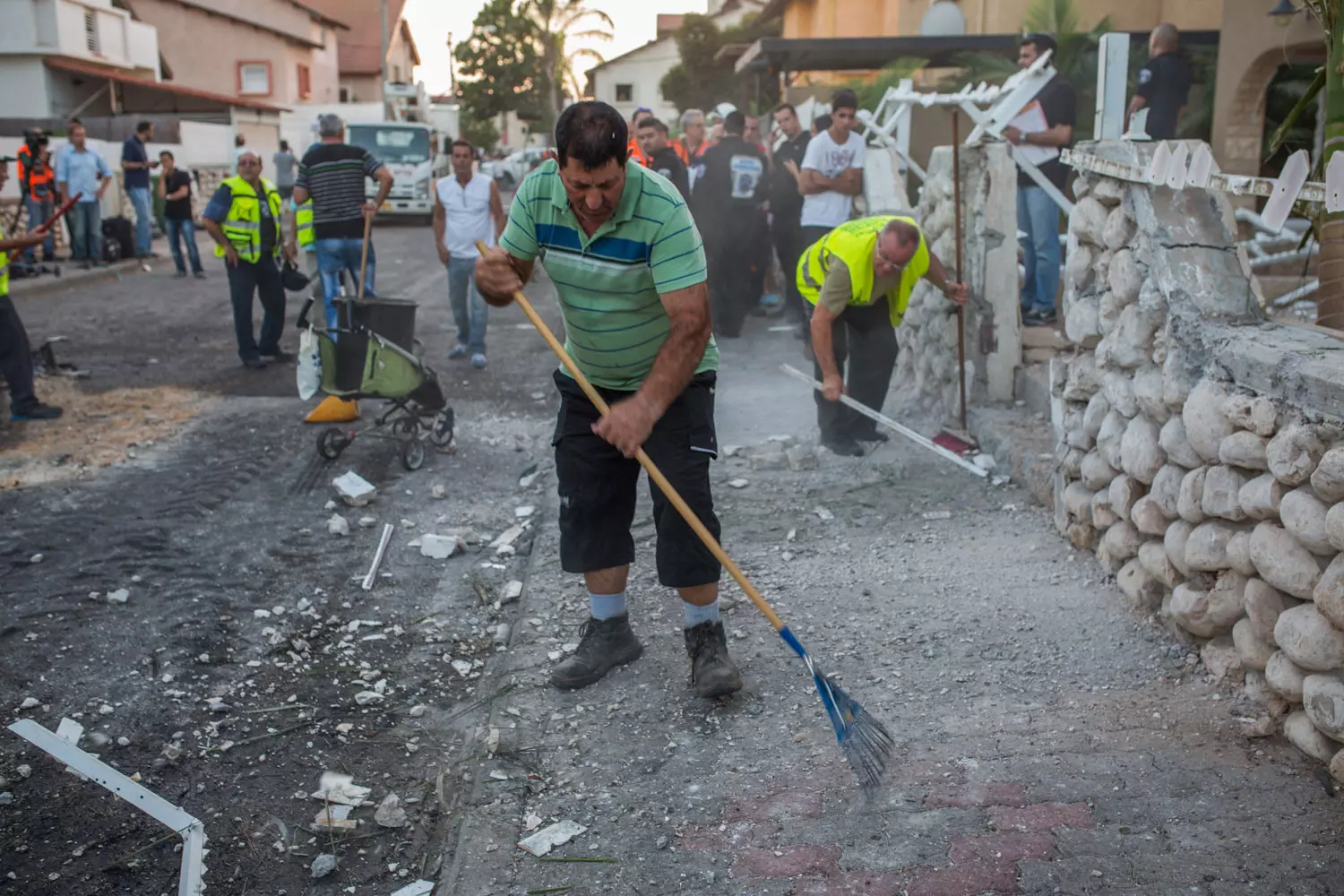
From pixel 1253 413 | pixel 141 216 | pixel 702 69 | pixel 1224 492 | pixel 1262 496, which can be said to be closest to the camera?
pixel 1262 496

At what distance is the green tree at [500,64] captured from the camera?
65250mm

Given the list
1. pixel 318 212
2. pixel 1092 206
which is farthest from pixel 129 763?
pixel 318 212

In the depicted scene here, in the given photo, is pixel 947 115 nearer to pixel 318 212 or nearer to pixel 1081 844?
pixel 318 212

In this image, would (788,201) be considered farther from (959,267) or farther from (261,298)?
(959,267)

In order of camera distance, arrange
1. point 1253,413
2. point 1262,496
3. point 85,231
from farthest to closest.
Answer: point 85,231 → point 1253,413 → point 1262,496

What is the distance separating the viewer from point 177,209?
16.6m

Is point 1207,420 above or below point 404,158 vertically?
below

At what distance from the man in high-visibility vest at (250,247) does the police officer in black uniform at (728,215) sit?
3.67 m

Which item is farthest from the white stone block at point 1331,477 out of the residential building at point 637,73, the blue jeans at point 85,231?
the residential building at point 637,73

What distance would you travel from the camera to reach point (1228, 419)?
3887mm

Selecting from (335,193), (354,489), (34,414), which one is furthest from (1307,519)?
(335,193)

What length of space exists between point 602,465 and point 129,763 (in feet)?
5.87

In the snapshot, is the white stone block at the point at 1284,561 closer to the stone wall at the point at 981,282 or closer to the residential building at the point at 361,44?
the stone wall at the point at 981,282

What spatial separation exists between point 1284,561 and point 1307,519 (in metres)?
0.18
